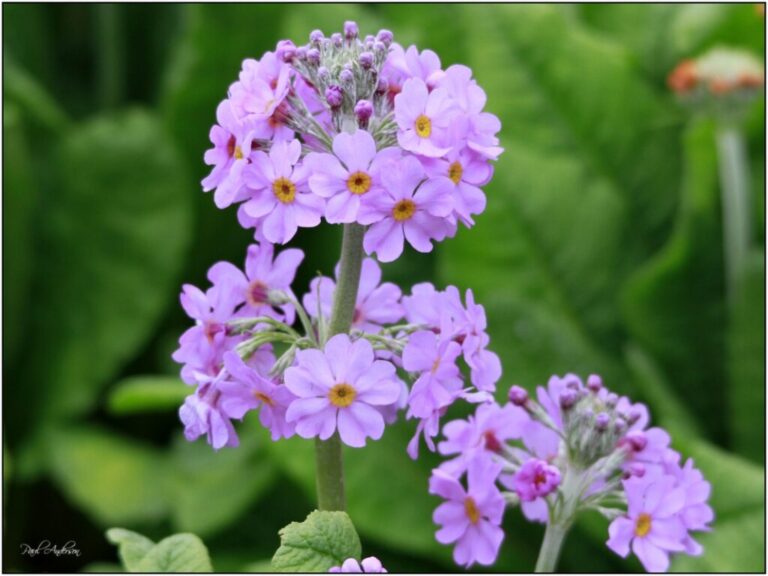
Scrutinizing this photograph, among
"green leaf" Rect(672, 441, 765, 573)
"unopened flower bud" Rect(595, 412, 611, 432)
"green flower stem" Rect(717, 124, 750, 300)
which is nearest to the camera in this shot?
"unopened flower bud" Rect(595, 412, 611, 432)

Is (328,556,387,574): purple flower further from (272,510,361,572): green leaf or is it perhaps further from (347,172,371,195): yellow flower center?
(347,172,371,195): yellow flower center

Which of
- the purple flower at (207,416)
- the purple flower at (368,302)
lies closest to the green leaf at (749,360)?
the purple flower at (368,302)

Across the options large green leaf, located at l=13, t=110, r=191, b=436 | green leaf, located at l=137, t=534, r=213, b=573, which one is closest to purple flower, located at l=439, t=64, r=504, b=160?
green leaf, located at l=137, t=534, r=213, b=573

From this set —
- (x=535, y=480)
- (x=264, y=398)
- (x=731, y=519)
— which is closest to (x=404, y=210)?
(x=264, y=398)

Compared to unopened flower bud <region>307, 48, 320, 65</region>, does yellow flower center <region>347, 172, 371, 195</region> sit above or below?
below

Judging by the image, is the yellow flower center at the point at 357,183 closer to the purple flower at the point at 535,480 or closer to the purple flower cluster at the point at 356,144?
the purple flower cluster at the point at 356,144

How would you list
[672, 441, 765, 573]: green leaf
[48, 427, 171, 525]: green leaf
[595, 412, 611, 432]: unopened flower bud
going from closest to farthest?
[595, 412, 611, 432]: unopened flower bud
[672, 441, 765, 573]: green leaf
[48, 427, 171, 525]: green leaf
